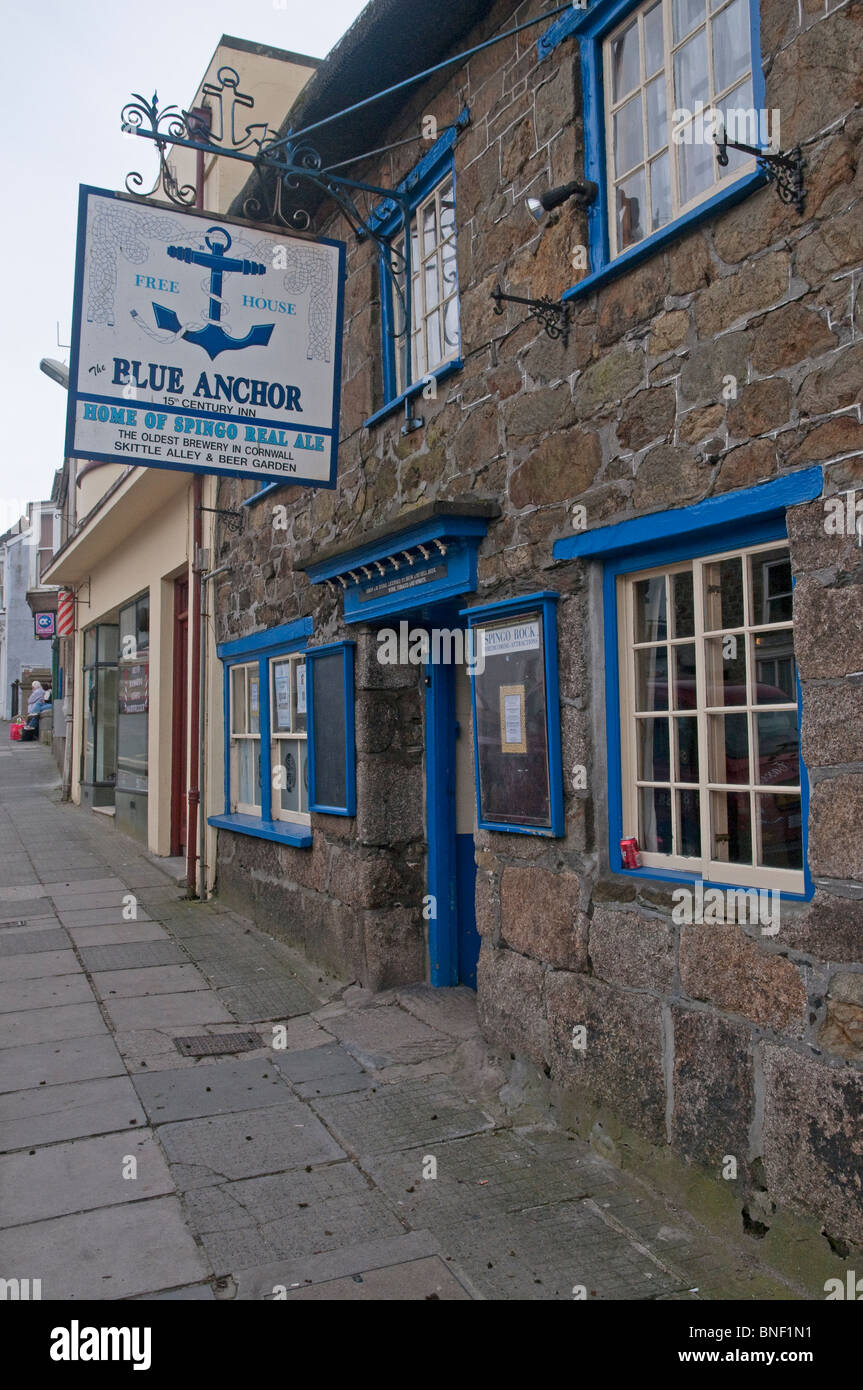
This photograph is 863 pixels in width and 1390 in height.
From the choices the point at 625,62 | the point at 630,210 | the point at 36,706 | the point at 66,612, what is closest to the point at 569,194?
the point at 630,210

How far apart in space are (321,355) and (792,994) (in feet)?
15.0

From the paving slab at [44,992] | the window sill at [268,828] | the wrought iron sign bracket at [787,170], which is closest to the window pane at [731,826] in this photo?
the wrought iron sign bracket at [787,170]

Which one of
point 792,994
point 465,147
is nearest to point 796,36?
point 465,147

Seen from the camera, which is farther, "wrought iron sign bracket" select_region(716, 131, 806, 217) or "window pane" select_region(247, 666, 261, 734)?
"window pane" select_region(247, 666, 261, 734)

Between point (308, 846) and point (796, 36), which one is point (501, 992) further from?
point (796, 36)

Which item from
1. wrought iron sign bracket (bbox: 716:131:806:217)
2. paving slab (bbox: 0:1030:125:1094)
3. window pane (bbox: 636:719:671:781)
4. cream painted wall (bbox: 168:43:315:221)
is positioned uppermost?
cream painted wall (bbox: 168:43:315:221)

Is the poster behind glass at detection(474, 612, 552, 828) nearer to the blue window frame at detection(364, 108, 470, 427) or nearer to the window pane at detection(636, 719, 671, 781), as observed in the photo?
the window pane at detection(636, 719, 671, 781)

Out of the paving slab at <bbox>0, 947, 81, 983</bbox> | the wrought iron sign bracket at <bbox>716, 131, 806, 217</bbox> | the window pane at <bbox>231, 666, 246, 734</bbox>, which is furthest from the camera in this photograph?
the window pane at <bbox>231, 666, 246, 734</bbox>

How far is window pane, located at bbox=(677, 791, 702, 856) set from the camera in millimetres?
4199

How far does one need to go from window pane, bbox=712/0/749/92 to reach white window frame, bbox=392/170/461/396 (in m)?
1.99

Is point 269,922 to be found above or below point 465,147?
below

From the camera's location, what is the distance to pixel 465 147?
573 centimetres

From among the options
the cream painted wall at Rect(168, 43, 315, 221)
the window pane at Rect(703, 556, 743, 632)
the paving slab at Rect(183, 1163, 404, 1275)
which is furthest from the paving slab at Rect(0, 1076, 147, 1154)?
the cream painted wall at Rect(168, 43, 315, 221)

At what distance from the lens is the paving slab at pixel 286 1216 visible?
373 cm
